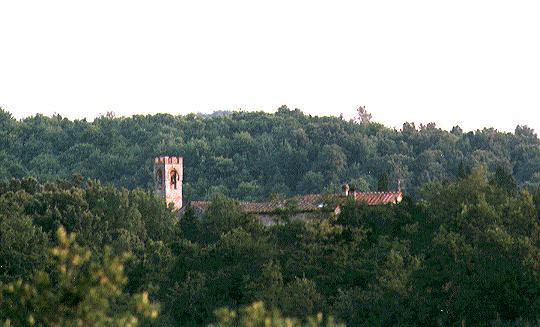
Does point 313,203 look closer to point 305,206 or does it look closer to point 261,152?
point 305,206

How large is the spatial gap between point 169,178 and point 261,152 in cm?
3769

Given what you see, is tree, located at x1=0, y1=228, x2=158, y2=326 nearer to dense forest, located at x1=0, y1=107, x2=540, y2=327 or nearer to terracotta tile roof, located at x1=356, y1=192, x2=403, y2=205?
dense forest, located at x1=0, y1=107, x2=540, y2=327

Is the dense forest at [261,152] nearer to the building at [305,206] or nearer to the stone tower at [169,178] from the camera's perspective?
the stone tower at [169,178]

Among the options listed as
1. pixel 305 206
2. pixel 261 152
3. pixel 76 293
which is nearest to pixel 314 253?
pixel 305 206

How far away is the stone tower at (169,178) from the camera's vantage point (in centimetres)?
8056

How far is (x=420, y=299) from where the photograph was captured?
5309 cm

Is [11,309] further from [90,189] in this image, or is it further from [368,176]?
[368,176]

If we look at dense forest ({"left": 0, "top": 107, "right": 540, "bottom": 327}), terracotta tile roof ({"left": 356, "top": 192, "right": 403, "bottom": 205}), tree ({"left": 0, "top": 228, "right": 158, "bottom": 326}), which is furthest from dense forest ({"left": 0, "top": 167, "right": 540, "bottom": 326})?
tree ({"left": 0, "top": 228, "right": 158, "bottom": 326})

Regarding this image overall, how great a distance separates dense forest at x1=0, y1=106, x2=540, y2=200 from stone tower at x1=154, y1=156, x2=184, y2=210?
2066cm

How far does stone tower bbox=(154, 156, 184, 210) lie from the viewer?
80562mm

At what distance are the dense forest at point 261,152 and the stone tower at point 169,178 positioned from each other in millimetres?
20656

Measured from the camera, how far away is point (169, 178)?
81.8m

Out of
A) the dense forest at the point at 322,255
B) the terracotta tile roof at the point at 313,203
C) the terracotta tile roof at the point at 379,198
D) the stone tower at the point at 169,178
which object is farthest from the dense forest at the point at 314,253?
the stone tower at the point at 169,178

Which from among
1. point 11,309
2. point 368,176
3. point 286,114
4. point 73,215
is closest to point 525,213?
point 73,215
